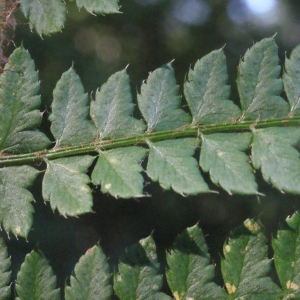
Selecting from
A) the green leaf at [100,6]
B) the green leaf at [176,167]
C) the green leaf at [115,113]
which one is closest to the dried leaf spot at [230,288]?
the green leaf at [176,167]

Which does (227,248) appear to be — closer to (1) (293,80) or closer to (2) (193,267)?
(2) (193,267)

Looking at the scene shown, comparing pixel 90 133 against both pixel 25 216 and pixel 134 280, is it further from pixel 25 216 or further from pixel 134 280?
pixel 134 280

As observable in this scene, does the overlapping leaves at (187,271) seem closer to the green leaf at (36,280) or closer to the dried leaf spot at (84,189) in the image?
the green leaf at (36,280)

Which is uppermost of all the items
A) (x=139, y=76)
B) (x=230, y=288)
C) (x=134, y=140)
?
(x=134, y=140)

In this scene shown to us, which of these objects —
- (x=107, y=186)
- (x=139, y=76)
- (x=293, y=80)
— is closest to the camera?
(x=107, y=186)

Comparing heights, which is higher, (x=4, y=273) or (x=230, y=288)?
(x=230, y=288)

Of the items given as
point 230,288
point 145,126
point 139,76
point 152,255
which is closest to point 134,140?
point 145,126

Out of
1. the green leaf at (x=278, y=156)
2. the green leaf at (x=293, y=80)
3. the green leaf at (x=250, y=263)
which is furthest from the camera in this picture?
the green leaf at (x=293, y=80)
